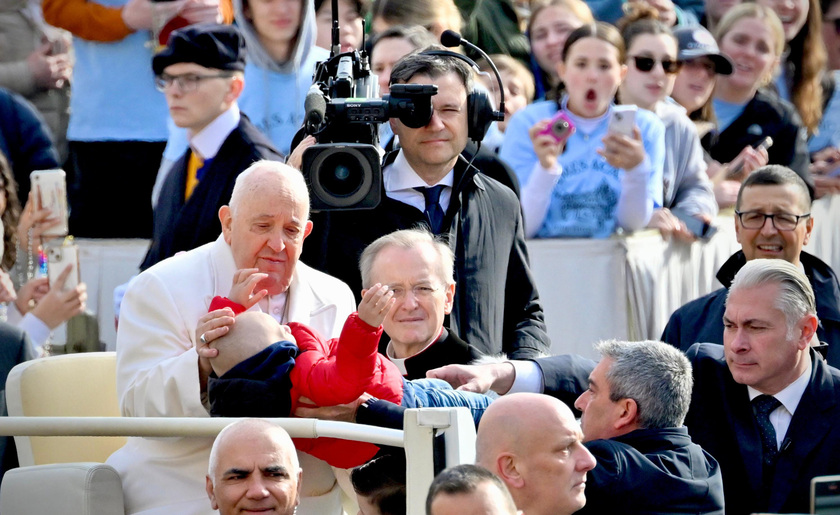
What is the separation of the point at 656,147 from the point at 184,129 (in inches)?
83.8

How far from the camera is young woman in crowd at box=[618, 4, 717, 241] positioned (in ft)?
23.2

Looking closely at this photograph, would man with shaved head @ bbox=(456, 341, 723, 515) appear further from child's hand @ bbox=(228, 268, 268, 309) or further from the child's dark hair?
child's hand @ bbox=(228, 268, 268, 309)

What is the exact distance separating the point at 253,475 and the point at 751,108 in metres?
4.92

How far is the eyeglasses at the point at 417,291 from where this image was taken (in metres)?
4.48

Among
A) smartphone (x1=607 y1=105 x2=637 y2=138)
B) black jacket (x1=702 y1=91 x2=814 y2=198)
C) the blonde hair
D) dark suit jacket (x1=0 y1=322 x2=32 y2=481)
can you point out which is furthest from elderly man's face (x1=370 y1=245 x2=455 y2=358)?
the blonde hair

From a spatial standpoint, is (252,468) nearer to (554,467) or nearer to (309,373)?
(309,373)

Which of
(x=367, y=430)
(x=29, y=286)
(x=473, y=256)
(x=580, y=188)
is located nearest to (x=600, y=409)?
(x=367, y=430)

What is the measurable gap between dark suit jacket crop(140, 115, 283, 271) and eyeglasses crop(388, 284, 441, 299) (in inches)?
47.7

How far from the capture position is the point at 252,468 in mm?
3709

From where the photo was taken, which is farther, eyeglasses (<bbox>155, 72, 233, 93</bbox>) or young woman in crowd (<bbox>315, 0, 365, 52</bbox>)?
young woman in crowd (<bbox>315, 0, 365, 52</bbox>)

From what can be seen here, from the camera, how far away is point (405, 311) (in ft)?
14.6

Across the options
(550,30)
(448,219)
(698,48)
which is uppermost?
(550,30)

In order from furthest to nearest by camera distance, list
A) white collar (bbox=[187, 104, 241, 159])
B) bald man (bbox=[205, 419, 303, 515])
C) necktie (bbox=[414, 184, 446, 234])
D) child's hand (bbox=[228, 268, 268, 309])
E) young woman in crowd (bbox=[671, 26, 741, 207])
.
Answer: young woman in crowd (bbox=[671, 26, 741, 207]) → white collar (bbox=[187, 104, 241, 159]) → necktie (bbox=[414, 184, 446, 234]) → child's hand (bbox=[228, 268, 268, 309]) → bald man (bbox=[205, 419, 303, 515])

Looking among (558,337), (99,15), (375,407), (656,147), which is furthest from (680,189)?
(375,407)
